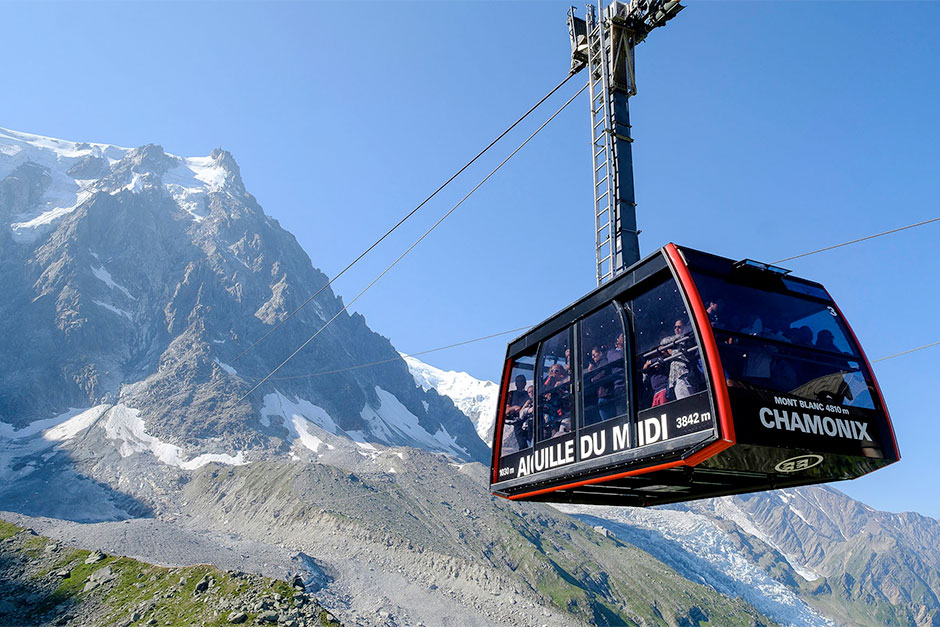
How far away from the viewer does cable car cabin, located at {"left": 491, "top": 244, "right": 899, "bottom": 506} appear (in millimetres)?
7820

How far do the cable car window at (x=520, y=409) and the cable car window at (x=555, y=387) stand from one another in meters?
0.40

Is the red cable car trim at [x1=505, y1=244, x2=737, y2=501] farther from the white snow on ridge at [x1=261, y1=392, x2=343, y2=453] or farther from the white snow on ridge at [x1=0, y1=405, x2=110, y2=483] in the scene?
the white snow on ridge at [x1=261, y1=392, x2=343, y2=453]

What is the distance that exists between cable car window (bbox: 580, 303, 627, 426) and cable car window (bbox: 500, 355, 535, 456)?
1.96m

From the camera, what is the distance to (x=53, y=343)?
168 metres

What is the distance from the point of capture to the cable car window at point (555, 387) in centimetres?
1061

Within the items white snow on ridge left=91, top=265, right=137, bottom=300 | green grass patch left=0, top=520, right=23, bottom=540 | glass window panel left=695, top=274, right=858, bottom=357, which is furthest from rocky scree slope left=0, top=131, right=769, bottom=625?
glass window panel left=695, top=274, right=858, bottom=357

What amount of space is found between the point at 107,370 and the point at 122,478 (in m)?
53.1

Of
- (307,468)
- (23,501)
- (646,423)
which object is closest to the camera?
(646,423)

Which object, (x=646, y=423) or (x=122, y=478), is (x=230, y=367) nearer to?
(x=122, y=478)

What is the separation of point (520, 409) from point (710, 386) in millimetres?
5164

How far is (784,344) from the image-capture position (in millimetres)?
8648

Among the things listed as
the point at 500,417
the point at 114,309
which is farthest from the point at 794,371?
the point at 114,309

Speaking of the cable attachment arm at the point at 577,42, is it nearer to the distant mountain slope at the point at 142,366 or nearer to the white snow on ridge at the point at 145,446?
the white snow on ridge at the point at 145,446

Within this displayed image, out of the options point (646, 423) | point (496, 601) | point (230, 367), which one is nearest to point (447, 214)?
point (646, 423)
